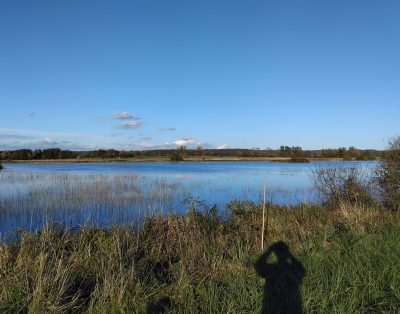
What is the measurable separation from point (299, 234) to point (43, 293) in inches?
268

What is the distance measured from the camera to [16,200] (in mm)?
18641

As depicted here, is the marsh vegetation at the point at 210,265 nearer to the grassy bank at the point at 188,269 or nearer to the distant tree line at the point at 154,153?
the grassy bank at the point at 188,269

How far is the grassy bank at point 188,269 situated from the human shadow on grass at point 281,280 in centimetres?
11

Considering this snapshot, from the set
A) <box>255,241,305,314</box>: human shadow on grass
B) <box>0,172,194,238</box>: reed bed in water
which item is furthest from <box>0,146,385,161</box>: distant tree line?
<box>255,241,305,314</box>: human shadow on grass

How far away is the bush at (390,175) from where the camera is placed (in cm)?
1430

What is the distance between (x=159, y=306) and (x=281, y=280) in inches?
77.2

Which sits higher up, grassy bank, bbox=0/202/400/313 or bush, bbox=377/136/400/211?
bush, bbox=377/136/400/211

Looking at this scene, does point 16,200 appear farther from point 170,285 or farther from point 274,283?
point 274,283

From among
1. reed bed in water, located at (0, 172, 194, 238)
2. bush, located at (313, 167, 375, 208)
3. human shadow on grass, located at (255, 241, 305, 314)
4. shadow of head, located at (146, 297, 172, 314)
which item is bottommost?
reed bed in water, located at (0, 172, 194, 238)

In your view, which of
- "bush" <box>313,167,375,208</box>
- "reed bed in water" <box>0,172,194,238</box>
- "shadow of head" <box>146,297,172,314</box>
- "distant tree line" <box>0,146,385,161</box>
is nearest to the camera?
"shadow of head" <box>146,297,172,314</box>

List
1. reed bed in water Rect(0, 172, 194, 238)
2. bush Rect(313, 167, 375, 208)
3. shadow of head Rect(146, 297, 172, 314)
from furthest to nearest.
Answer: bush Rect(313, 167, 375, 208)
reed bed in water Rect(0, 172, 194, 238)
shadow of head Rect(146, 297, 172, 314)

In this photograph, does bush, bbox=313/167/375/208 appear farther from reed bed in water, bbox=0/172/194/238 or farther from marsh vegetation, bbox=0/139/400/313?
reed bed in water, bbox=0/172/194/238

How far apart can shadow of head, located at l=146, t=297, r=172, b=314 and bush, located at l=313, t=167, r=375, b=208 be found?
10.7m

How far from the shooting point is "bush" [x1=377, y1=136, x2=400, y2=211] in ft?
46.9
